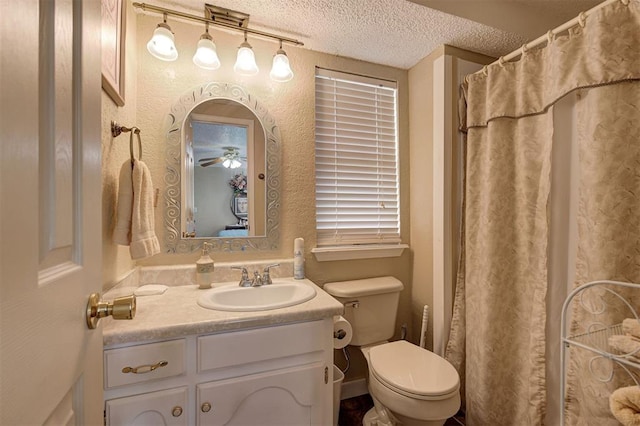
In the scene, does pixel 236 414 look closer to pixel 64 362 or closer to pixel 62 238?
pixel 64 362

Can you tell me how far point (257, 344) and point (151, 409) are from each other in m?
0.38

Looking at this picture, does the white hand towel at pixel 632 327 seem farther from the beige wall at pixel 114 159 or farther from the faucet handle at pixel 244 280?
the beige wall at pixel 114 159

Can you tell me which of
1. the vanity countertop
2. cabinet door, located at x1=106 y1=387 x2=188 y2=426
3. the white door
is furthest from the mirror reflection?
the white door

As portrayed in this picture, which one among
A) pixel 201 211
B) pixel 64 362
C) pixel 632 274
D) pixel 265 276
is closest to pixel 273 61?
pixel 201 211

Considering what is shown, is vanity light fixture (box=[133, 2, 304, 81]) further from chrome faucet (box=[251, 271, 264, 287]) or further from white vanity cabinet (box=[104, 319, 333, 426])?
white vanity cabinet (box=[104, 319, 333, 426])

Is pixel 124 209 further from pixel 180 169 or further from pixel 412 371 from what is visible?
pixel 412 371

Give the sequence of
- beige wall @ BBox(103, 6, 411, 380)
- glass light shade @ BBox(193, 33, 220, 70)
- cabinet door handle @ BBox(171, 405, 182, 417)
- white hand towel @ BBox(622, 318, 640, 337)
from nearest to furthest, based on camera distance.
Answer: white hand towel @ BBox(622, 318, 640, 337)
cabinet door handle @ BBox(171, 405, 182, 417)
beige wall @ BBox(103, 6, 411, 380)
glass light shade @ BBox(193, 33, 220, 70)

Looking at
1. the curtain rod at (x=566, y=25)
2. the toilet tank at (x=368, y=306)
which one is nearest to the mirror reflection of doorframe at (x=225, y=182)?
the toilet tank at (x=368, y=306)

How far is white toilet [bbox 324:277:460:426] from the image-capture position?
3.80 ft

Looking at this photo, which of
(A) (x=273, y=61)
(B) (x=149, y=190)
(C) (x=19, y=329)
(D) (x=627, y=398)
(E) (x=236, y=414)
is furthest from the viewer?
(A) (x=273, y=61)

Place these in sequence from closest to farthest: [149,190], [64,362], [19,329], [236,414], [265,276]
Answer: [19,329]
[64,362]
[236,414]
[149,190]
[265,276]

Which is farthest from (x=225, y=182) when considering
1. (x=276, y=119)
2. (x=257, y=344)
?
(x=257, y=344)

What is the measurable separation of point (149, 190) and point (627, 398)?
1680mm

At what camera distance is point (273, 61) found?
5.18 ft
